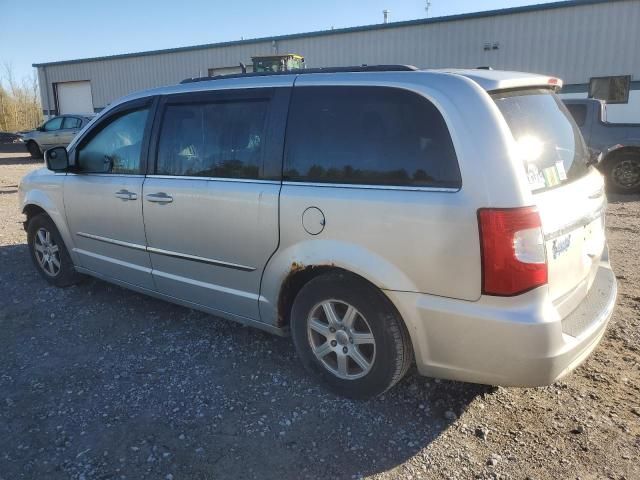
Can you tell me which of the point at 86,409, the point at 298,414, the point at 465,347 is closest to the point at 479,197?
the point at 465,347

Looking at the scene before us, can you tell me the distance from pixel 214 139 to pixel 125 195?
946 mm

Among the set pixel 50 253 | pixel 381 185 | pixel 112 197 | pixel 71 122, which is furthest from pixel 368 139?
pixel 71 122

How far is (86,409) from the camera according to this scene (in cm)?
296

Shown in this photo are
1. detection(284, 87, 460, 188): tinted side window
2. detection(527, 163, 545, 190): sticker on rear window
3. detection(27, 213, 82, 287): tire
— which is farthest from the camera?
detection(27, 213, 82, 287): tire

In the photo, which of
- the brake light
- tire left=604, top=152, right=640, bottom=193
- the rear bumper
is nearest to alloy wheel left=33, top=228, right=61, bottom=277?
the rear bumper

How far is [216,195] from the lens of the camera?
326cm

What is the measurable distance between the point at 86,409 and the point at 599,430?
2822 mm

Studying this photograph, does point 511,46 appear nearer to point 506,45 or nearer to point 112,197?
point 506,45

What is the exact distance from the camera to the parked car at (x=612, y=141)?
908cm

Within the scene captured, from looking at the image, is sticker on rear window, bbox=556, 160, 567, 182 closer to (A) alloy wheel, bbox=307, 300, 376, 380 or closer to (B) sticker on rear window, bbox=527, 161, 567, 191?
(B) sticker on rear window, bbox=527, 161, 567, 191

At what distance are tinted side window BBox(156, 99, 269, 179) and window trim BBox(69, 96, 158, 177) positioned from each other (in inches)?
5.9

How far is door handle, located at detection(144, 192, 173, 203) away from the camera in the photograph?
3.53 m

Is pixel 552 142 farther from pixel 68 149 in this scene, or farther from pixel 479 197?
pixel 68 149

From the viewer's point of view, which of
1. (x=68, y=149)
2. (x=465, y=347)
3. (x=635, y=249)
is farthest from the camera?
(x=635, y=249)
